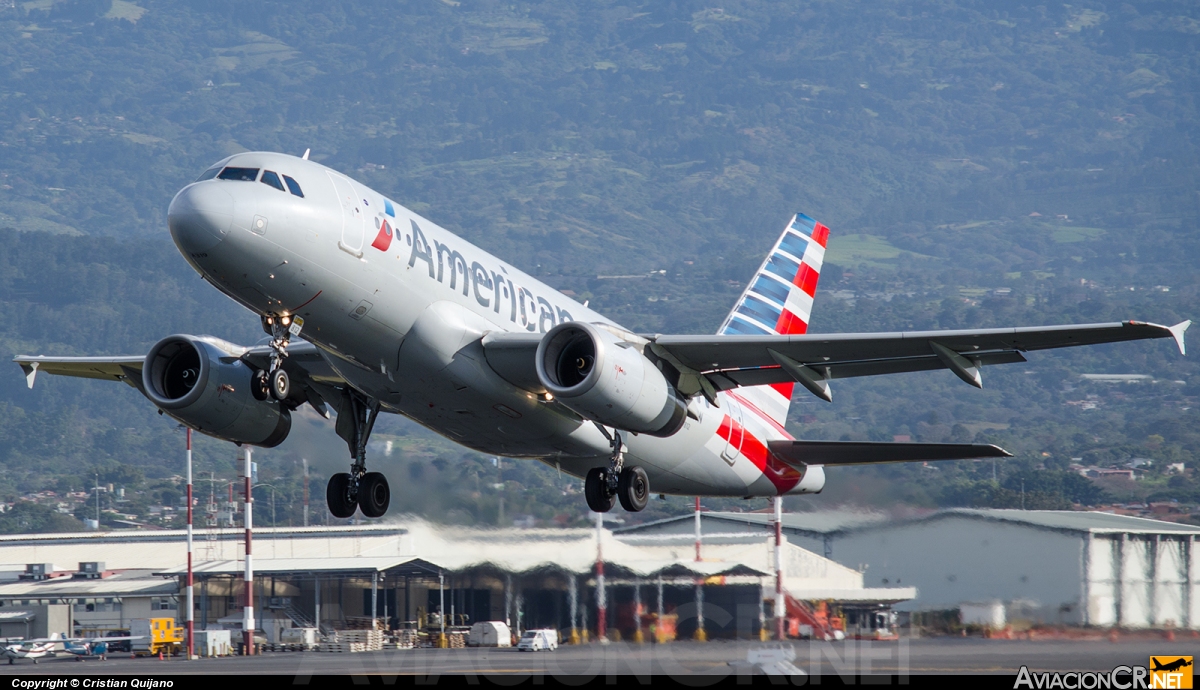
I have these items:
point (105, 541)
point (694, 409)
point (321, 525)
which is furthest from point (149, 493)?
point (694, 409)

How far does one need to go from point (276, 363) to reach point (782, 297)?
15.7 metres

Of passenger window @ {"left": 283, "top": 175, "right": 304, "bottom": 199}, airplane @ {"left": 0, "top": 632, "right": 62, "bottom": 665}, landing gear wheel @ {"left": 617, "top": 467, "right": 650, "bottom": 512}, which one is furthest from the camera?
airplane @ {"left": 0, "top": 632, "right": 62, "bottom": 665}

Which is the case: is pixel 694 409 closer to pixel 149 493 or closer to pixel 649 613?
pixel 649 613

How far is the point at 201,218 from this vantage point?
25.1m

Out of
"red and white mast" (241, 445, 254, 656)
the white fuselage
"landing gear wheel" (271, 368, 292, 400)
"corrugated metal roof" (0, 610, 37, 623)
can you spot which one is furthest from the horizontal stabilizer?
"corrugated metal roof" (0, 610, 37, 623)

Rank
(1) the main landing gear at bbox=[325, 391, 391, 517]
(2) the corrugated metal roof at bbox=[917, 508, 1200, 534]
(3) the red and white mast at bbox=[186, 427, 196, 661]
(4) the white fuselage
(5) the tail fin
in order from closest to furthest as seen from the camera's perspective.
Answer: (4) the white fuselage, (2) the corrugated metal roof at bbox=[917, 508, 1200, 534], (1) the main landing gear at bbox=[325, 391, 391, 517], (5) the tail fin, (3) the red and white mast at bbox=[186, 427, 196, 661]

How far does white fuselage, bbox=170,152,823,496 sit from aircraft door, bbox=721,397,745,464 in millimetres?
1391

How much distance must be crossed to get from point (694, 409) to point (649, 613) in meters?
4.30

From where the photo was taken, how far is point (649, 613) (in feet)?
102

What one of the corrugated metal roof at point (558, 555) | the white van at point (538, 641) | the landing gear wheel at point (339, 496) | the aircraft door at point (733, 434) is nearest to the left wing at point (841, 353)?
the aircraft door at point (733, 434)

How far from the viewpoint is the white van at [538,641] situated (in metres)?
31.8

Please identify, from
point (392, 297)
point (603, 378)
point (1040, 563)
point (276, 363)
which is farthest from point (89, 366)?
point (1040, 563)

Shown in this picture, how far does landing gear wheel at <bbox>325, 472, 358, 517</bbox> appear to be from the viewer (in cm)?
3177

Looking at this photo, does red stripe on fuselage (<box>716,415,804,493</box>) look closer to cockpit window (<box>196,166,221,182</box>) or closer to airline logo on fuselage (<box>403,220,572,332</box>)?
airline logo on fuselage (<box>403,220,572,332</box>)
